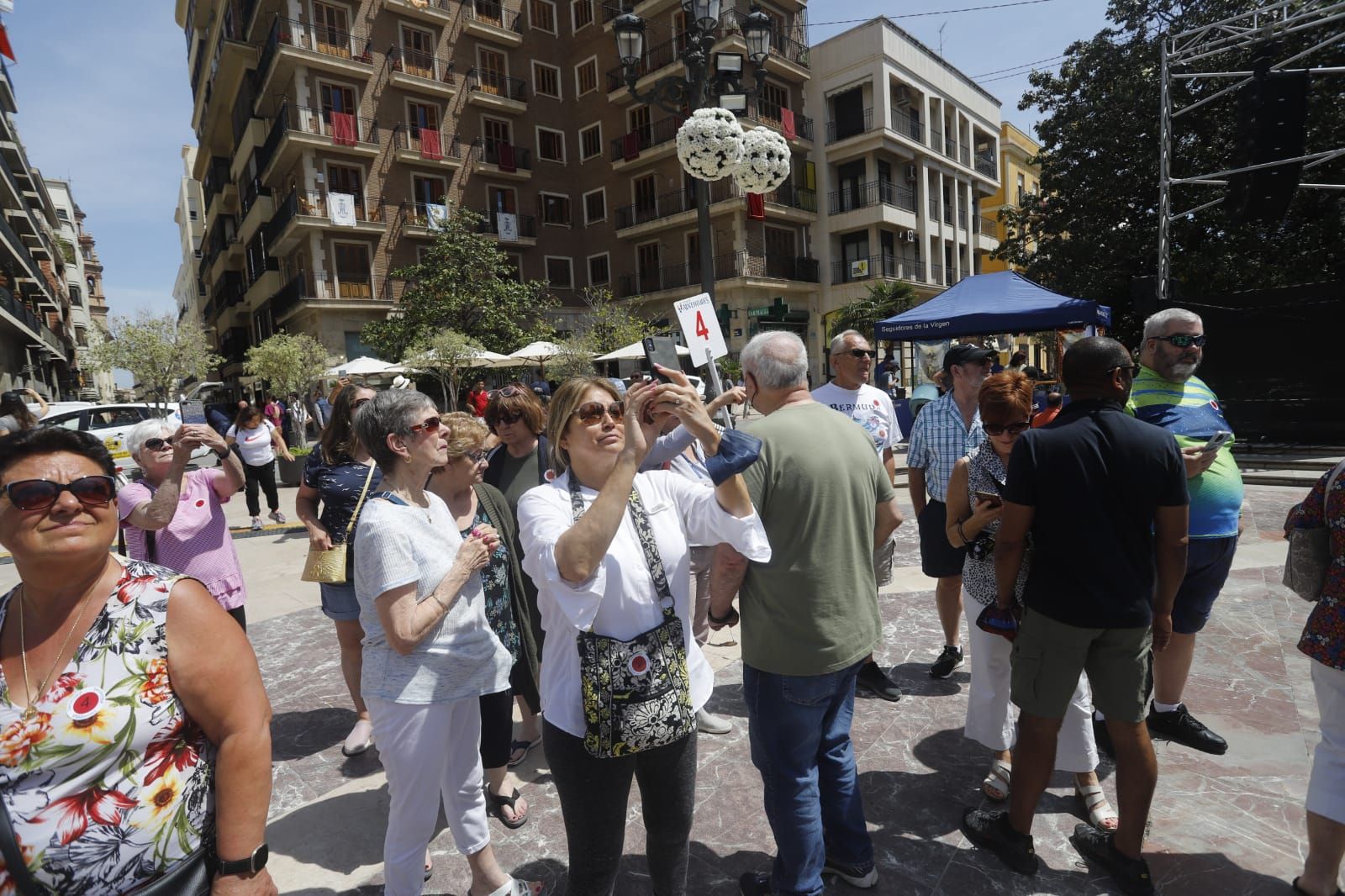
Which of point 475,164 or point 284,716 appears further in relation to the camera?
point 475,164

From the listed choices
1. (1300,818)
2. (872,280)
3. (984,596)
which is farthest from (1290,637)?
(872,280)

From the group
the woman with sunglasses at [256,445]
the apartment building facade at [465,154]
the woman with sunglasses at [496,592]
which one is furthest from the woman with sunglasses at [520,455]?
the apartment building facade at [465,154]

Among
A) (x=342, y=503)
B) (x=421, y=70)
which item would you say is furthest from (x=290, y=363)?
(x=342, y=503)

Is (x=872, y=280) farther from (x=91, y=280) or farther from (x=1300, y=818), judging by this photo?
(x=91, y=280)

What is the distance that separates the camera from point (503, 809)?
3068 mm

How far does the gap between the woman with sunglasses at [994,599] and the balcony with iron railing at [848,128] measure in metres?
31.3

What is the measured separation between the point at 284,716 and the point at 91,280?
371ft

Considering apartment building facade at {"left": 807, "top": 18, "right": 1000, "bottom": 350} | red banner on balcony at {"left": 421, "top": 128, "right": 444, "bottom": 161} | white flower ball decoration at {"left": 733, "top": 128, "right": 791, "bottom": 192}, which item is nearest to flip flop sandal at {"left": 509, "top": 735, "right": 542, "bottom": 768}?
white flower ball decoration at {"left": 733, "top": 128, "right": 791, "bottom": 192}

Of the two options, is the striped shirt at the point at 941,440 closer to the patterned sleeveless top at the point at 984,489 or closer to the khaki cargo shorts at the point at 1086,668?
the patterned sleeveless top at the point at 984,489

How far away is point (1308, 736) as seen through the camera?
134 inches

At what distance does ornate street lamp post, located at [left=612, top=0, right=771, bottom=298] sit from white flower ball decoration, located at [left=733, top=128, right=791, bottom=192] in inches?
26.2

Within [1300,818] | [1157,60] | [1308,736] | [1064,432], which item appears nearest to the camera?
[1064,432]

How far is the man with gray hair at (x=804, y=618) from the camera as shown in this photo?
2.25 meters

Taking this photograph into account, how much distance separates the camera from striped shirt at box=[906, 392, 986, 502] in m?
3.96
